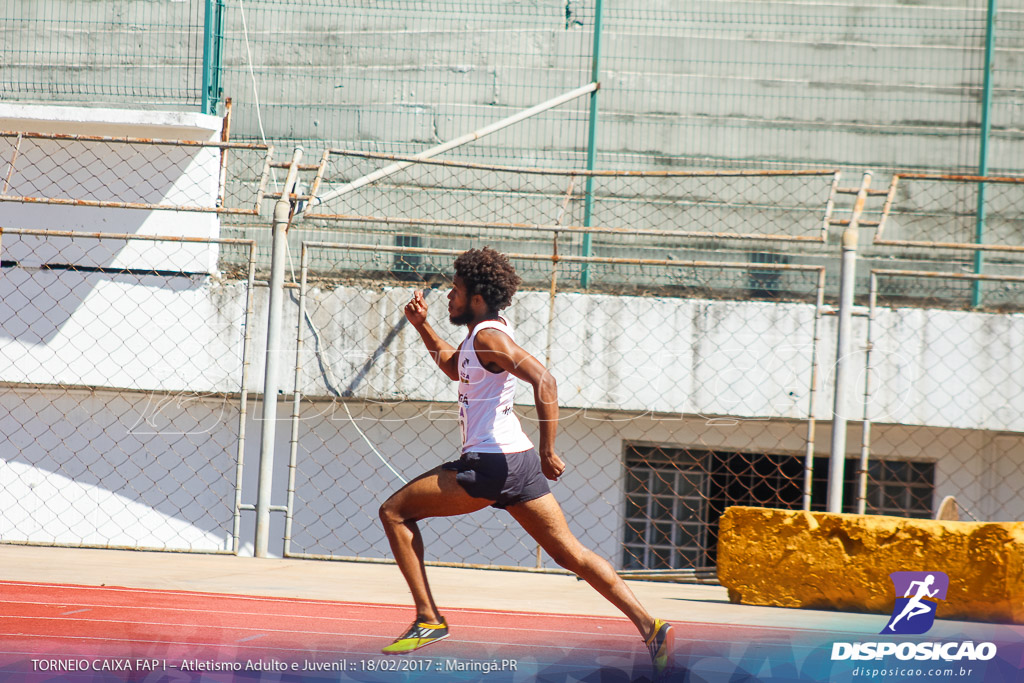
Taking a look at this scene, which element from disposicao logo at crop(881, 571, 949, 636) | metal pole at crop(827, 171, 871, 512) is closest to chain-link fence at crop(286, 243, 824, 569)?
metal pole at crop(827, 171, 871, 512)

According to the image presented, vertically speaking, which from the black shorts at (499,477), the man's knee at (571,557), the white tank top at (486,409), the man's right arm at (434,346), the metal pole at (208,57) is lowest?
the man's knee at (571,557)

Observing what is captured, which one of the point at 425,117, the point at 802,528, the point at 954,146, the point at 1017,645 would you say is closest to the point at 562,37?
the point at 425,117

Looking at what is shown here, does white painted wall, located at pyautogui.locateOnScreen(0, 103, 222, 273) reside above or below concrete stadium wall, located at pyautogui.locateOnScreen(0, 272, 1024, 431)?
above

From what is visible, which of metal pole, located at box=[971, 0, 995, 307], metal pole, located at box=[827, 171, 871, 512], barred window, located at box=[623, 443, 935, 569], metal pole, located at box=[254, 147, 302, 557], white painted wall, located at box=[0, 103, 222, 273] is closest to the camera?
metal pole, located at box=[827, 171, 871, 512]

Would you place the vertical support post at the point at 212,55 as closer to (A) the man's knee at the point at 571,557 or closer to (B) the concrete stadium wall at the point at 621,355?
(B) the concrete stadium wall at the point at 621,355

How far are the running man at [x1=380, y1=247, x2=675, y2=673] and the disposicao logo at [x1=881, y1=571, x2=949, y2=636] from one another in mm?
1787

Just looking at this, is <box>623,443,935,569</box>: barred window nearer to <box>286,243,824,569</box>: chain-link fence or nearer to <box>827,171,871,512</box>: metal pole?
<box>286,243,824,569</box>: chain-link fence

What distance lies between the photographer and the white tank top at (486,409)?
370 cm

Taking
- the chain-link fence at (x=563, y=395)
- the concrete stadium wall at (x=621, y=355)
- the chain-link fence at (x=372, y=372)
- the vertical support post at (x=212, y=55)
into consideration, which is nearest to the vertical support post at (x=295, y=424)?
the chain-link fence at (x=372, y=372)

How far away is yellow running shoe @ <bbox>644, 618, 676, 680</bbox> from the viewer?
3545 millimetres

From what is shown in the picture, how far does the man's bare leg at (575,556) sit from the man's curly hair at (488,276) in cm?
81

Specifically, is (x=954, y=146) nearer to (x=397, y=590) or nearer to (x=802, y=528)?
(x=802, y=528)

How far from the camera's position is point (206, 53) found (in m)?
7.63

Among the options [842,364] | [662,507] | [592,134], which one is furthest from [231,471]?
[842,364]
